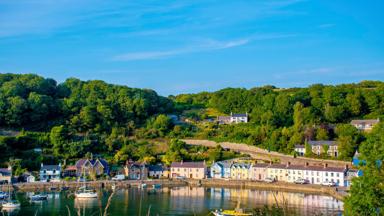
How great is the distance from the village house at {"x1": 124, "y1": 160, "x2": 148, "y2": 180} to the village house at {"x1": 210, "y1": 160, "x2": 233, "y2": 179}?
551 cm

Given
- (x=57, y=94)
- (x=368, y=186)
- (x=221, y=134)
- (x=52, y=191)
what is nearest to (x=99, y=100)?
(x=57, y=94)

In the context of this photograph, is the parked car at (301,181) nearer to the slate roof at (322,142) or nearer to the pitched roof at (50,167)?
the slate roof at (322,142)

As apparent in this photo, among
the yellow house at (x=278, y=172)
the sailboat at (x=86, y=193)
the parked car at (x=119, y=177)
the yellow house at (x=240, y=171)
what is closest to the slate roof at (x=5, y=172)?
the sailboat at (x=86, y=193)

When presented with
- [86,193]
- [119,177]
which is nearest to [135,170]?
[119,177]

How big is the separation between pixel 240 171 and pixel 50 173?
1494cm

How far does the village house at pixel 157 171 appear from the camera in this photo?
4097cm

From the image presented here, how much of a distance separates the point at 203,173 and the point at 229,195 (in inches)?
312

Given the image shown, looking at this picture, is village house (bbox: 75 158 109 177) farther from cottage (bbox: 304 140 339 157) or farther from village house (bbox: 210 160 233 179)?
cottage (bbox: 304 140 339 157)

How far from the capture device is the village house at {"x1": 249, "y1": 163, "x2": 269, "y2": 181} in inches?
1536

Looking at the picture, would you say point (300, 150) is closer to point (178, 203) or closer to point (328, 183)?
point (328, 183)

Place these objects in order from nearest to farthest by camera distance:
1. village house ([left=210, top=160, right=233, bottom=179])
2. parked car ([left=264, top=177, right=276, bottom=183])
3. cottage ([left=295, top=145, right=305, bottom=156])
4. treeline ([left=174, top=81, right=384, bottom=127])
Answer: parked car ([left=264, top=177, right=276, bottom=183]) → village house ([left=210, top=160, right=233, bottom=179]) → cottage ([left=295, top=145, right=305, bottom=156]) → treeline ([left=174, top=81, right=384, bottom=127])

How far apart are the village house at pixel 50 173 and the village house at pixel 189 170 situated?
9141mm

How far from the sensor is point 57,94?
58625 millimetres

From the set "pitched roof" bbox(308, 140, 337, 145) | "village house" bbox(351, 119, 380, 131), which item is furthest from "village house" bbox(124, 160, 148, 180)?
"village house" bbox(351, 119, 380, 131)
